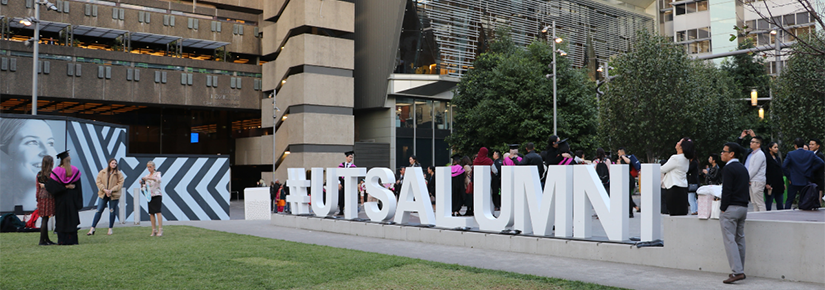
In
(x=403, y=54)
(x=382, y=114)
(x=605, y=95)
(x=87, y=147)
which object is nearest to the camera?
(x=87, y=147)

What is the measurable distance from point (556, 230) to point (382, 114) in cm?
3333

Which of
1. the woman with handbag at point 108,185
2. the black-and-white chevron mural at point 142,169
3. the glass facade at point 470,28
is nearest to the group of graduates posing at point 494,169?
the woman with handbag at point 108,185

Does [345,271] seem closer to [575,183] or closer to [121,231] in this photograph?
[575,183]

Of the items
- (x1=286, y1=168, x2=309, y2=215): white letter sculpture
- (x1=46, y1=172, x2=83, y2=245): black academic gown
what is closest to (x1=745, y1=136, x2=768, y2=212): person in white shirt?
(x1=286, y1=168, x2=309, y2=215): white letter sculpture

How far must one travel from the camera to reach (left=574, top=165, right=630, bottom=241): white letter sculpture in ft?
30.2

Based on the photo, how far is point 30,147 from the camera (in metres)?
15.0

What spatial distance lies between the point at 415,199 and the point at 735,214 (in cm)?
660

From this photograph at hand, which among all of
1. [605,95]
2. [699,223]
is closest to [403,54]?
[605,95]

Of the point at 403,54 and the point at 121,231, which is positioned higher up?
the point at 403,54

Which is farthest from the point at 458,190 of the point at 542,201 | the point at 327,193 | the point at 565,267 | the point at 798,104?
the point at 798,104

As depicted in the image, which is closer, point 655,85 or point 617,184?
point 617,184

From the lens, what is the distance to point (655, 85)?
30.8 metres

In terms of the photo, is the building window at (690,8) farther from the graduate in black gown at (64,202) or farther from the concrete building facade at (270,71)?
the graduate in black gown at (64,202)

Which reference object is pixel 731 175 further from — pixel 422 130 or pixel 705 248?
pixel 422 130
